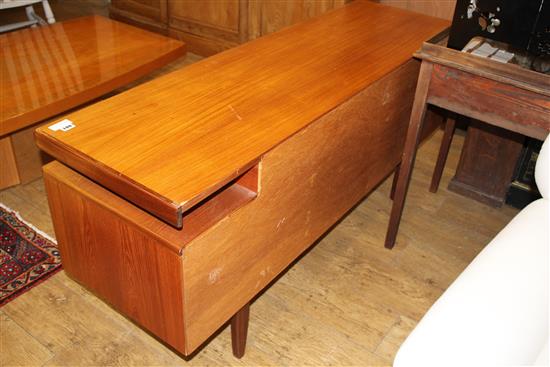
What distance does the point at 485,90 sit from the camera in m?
1.47

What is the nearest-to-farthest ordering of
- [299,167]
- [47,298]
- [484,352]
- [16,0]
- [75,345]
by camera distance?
[484,352], [299,167], [75,345], [47,298], [16,0]

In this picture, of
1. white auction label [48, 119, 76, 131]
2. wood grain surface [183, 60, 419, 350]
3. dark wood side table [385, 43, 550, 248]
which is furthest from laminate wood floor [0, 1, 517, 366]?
white auction label [48, 119, 76, 131]

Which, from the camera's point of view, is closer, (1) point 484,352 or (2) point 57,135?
(1) point 484,352

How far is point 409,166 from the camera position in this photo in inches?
69.0

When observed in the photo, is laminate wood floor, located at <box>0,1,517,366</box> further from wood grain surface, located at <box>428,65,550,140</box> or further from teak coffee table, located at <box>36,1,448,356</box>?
wood grain surface, located at <box>428,65,550,140</box>

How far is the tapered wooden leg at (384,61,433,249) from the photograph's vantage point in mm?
1576

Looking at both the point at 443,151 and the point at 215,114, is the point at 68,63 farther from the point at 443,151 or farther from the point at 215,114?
the point at 443,151

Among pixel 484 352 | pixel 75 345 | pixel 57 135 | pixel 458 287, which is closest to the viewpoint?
pixel 484 352

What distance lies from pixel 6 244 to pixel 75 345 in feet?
1.73

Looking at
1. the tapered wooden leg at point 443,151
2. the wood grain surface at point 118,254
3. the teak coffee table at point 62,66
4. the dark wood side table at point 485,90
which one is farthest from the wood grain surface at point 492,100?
the teak coffee table at point 62,66

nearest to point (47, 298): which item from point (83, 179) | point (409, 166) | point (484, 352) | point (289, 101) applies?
point (83, 179)

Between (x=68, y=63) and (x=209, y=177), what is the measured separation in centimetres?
138

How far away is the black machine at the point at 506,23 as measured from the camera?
1400mm

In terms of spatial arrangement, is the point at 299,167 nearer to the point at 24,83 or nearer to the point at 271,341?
the point at 271,341
